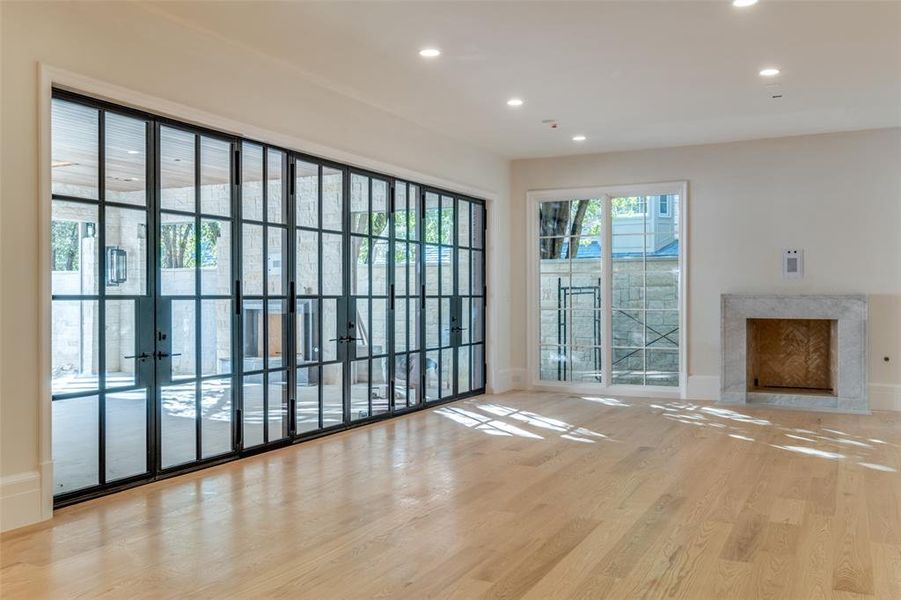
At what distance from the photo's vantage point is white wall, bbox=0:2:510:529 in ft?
12.2

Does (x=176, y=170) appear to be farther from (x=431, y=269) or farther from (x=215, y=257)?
(x=431, y=269)

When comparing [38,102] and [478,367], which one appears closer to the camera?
[38,102]

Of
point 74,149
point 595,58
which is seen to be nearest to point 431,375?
point 595,58

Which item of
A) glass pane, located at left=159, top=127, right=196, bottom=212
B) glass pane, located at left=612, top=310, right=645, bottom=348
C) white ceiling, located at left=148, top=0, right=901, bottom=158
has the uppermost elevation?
white ceiling, located at left=148, top=0, right=901, bottom=158

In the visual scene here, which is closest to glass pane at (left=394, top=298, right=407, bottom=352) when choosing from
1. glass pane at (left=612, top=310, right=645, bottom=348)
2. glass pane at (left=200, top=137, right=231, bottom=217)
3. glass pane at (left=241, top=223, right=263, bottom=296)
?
glass pane at (left=241, top=223, right=263, bottom=296)

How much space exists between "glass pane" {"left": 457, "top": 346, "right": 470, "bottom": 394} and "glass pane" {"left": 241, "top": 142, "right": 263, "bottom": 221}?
11.6 ft

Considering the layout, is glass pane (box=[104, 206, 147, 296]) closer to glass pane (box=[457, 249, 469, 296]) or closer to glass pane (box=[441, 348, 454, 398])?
glass pane (box=[441, 348, 454, 398])

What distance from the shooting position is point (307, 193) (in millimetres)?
5926

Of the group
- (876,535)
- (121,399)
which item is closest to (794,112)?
(876,535)

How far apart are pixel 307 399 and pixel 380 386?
107 centimetres

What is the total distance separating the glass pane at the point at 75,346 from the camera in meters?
4.05

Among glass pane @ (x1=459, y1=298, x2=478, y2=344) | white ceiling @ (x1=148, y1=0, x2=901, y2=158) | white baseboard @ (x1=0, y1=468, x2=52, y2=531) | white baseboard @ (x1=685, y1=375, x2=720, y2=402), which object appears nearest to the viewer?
white baseboard @ (x1=0, y1=468, x2=52, y2=531)

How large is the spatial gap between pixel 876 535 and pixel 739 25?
10.4ft

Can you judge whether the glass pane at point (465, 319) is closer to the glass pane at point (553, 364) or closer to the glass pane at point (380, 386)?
the glass pane at point (553, 364)
